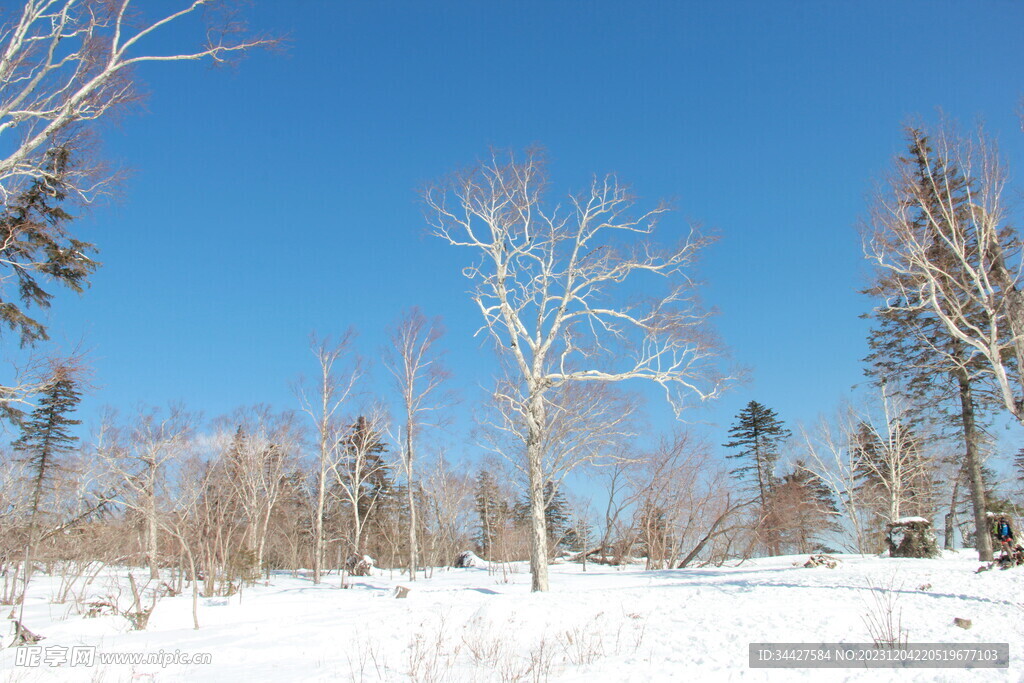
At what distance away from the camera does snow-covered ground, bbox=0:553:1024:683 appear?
21.0 feet

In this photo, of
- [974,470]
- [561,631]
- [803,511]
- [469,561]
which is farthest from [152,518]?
[803,511]

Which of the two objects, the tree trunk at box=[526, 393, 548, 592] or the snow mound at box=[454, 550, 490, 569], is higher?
the tree trunk at box=[526, 393, 548, 592]

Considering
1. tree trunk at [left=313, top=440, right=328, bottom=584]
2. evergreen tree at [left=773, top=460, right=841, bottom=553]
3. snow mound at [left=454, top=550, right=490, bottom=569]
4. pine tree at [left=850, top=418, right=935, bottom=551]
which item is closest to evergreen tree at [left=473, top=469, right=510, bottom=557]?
snow mound at [left=454, top=550, right=490, bottom=569]

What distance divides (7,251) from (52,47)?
3.64m

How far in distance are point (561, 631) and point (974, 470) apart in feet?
48.4

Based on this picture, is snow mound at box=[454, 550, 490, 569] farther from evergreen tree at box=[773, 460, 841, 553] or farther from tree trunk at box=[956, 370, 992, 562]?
tree trunk at box=[956, 370, 992, 562]

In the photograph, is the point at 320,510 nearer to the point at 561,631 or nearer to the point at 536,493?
the point at 536,493

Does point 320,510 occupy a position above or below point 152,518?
below

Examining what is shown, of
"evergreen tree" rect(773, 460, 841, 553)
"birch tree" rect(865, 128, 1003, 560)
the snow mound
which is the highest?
"birch tree" rect(865, 128, 1003, 560)

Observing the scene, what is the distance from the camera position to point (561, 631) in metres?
A: 8.59

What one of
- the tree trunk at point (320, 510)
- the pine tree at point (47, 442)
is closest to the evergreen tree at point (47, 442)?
the pine tree at point (47, 442)

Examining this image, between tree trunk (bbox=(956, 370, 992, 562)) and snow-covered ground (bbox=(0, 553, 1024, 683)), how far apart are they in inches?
100

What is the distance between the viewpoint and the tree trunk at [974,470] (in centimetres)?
1552

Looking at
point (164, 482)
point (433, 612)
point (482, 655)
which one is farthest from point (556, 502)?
point (482, 655)
